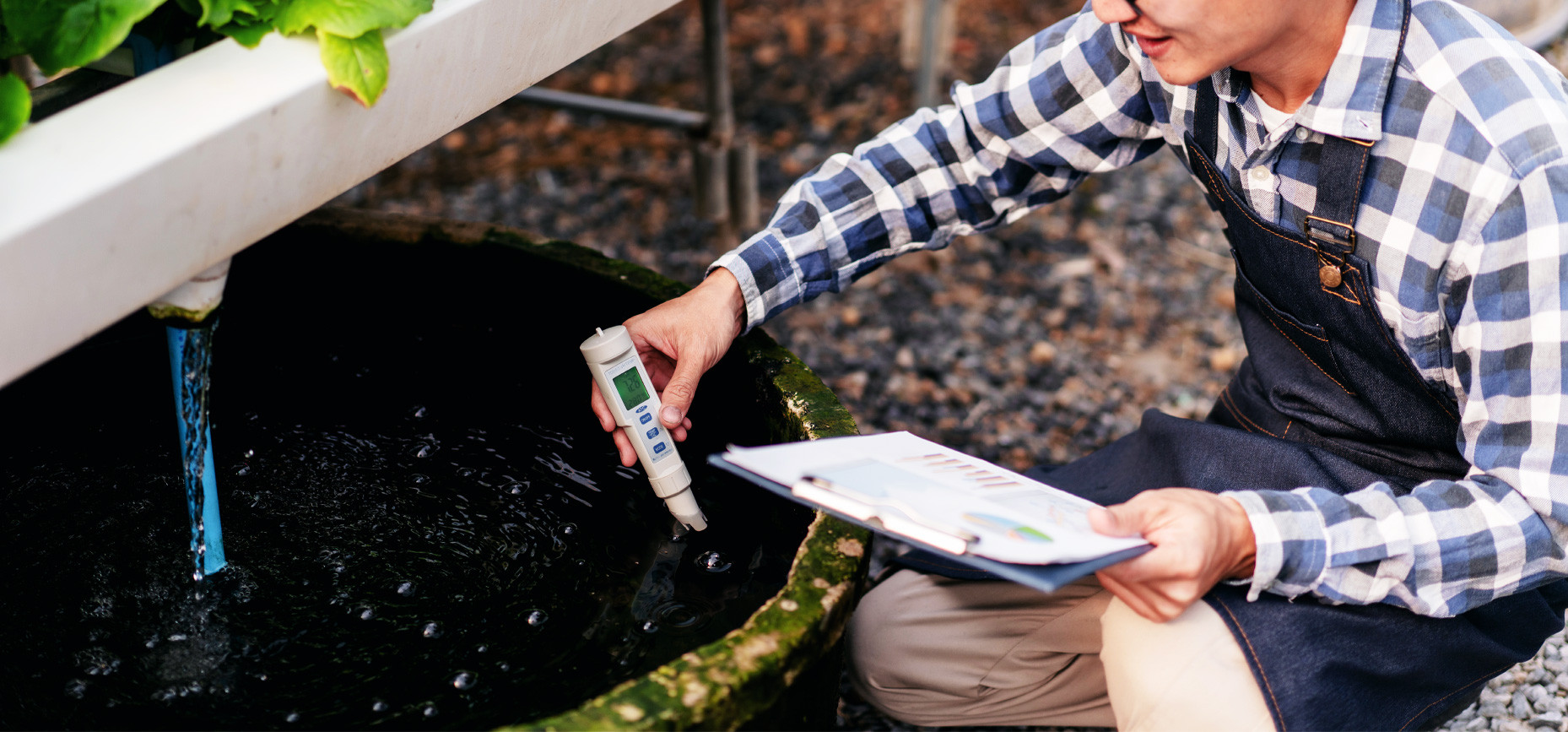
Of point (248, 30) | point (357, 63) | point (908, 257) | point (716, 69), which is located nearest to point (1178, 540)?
point (357, 63)

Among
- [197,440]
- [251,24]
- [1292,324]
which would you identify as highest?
[251,24]

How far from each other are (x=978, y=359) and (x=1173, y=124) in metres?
1.40

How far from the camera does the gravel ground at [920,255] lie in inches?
109

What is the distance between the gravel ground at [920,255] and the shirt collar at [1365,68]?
1.00 meters

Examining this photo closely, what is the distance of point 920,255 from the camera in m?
3.36

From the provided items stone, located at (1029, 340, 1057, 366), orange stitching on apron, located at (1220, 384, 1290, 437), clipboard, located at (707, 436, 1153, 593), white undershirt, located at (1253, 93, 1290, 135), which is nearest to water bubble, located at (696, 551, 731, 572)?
clipboard, located at (707, 436, 1153, 593)

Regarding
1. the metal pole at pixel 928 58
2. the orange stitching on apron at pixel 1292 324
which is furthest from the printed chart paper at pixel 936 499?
the metal pole at pixel 928 58

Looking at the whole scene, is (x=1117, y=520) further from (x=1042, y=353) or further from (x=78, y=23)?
(x=1042, y=353)

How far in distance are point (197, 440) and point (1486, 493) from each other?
1.39 m

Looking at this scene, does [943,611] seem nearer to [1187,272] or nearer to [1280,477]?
[1280,477]

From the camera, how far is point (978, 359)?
2953 millimetres

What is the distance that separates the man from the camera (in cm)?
122

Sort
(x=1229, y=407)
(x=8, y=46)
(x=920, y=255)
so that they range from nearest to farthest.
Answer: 1. (x=8, y=46)
2. (x=1229, y=407)
3. (x=920, y=255)

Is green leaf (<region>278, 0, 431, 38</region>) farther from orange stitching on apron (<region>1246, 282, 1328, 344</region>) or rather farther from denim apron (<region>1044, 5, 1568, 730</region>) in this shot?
orange stitching on apron (<region>1246, 282, 1328, 344</region>)
